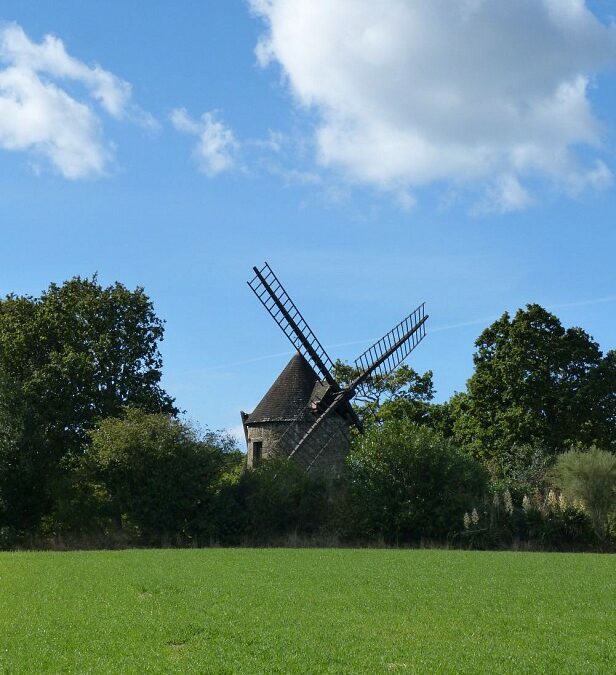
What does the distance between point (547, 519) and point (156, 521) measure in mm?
17258

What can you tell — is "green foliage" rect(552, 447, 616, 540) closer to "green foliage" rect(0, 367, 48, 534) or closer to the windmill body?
the windmill body

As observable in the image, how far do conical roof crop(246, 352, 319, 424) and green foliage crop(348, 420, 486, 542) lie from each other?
7.68 metres

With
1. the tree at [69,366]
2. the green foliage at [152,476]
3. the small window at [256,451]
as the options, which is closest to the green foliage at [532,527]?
the green foliage at [152,476]

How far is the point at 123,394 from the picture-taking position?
157ft

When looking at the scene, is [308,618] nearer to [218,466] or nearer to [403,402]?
[218,466]

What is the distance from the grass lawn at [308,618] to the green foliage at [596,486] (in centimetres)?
1157

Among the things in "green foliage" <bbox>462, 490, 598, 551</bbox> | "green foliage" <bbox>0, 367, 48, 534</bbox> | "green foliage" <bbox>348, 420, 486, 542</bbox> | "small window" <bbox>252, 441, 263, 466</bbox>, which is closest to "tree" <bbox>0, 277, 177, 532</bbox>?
"green foliage" <bbox>0, 367, 48, 534</bbox>

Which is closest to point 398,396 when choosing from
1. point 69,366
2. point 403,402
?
point 403,402

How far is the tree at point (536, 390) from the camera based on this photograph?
169 feet

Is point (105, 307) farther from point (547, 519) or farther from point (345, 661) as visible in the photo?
point (345, 661)

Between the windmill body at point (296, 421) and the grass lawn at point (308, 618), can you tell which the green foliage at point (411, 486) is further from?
the grass lawn at point (308, 618)

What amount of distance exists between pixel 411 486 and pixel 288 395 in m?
11.2

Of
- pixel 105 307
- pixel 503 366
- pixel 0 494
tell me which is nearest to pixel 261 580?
pixel 0 494

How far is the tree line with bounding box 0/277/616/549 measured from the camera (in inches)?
1586
